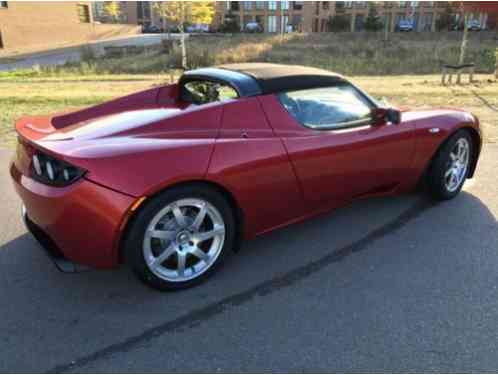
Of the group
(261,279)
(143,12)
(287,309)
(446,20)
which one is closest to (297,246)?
(261,279)

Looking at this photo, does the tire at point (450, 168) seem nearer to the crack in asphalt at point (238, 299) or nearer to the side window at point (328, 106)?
the crack in asphalt at point (238, 299)

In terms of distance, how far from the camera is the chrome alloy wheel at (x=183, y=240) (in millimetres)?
2723

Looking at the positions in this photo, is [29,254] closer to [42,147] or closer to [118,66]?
[42,147]

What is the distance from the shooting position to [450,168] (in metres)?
4.16

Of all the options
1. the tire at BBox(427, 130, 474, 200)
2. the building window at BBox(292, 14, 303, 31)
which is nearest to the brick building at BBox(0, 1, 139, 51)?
the building window at BBox(292, 14, 303, 31)

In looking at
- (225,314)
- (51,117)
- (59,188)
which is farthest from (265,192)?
(51,117)

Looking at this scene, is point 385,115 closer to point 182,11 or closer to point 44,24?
point 182,11

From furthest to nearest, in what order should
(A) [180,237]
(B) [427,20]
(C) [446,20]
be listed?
(B) [427,20], (C) [446,20], (A) [180,237]

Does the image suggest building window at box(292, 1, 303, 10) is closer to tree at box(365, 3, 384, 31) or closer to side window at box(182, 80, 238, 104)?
tree at box(365, 3, 384, 31)

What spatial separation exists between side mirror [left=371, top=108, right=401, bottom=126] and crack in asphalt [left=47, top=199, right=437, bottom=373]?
90 cm

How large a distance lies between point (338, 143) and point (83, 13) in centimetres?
5469

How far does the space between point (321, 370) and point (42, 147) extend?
2.12 meters

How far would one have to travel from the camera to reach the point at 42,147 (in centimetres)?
271

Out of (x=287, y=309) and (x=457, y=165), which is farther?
(x=457, y=165)
